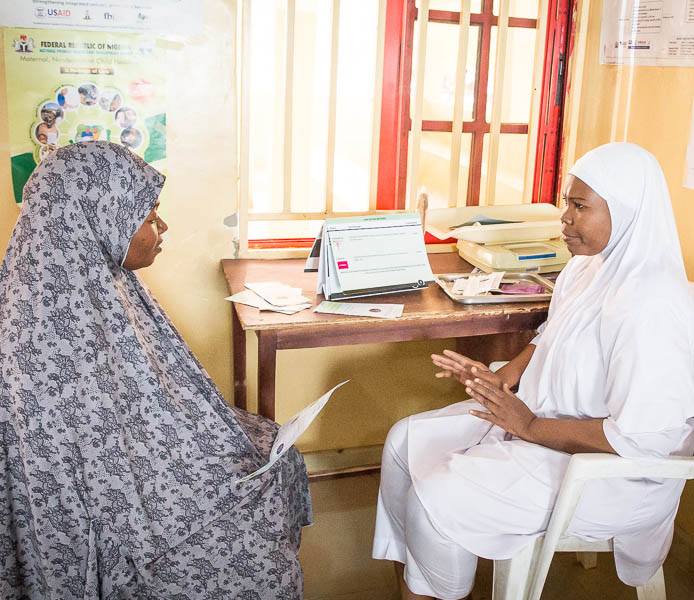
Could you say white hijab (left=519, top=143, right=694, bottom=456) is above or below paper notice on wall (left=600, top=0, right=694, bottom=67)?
below

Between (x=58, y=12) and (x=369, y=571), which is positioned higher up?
(x=58, y=12)

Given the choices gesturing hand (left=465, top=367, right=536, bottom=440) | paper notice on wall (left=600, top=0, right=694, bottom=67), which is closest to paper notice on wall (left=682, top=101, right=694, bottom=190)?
paper notice on wall (left=600, top=0, right=694, bottom=67)

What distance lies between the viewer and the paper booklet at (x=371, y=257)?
2363 mm

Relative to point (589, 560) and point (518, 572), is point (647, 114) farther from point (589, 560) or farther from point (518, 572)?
point (518, 572)

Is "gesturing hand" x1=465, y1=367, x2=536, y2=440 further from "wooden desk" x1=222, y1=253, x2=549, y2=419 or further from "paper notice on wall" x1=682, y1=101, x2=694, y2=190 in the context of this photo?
"paper notice on wall" x1=682, y1=101, x2=694, y2=190

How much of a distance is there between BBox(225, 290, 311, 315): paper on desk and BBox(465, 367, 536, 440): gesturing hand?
563 mm

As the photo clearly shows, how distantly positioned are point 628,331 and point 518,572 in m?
0.64

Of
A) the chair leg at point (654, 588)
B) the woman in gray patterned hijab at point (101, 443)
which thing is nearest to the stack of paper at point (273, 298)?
the woman in gray patterned hijab at point (101, 443)

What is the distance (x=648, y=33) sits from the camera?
259 centimetres

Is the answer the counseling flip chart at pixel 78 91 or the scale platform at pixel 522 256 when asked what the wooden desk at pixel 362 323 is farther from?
the counseling flip chart at pixel 78 91

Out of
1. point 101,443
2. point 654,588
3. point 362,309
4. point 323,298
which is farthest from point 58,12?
point 654,588

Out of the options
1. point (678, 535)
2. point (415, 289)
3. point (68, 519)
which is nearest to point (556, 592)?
point (678, 535)

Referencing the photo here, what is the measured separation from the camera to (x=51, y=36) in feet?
7.94

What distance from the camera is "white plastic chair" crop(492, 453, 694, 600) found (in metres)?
1.69
